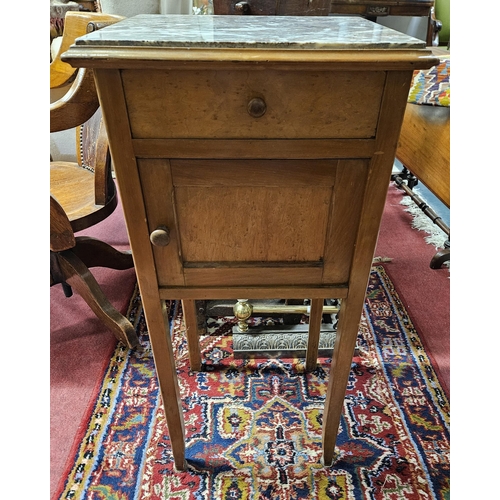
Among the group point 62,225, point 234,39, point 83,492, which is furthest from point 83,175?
point 234,39

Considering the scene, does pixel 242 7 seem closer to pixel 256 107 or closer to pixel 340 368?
pixel 256 107

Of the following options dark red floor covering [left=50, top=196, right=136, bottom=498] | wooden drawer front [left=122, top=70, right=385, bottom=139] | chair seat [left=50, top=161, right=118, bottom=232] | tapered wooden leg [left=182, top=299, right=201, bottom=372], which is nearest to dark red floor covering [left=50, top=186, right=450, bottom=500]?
dark red floor covering [left=50, top=196, right=136, bottom=498]

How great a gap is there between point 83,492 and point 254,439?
16.3 inches

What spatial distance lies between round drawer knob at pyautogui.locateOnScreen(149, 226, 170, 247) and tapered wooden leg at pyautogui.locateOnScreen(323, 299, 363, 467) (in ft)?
1.10

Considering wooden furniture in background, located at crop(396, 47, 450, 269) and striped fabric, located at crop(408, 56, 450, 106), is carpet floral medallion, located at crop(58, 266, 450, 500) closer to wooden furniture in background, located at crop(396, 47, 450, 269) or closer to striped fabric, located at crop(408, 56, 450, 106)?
wooden furniture in background, located at crop(396, 47, 450, 269)

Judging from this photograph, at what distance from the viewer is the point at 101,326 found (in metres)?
1.46

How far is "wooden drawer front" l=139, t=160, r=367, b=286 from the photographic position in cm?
63

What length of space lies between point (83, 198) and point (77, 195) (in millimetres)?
39

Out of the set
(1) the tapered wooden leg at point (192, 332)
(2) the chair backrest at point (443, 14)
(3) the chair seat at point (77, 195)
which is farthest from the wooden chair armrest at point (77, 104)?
(2) the chair backrest at point (443, 14)

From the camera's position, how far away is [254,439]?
1078 millimetres

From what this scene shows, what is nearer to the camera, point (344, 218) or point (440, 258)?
point (344, 218)

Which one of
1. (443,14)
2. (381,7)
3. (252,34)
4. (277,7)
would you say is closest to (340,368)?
(252,34)

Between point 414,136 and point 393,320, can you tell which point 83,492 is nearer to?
point 393,320

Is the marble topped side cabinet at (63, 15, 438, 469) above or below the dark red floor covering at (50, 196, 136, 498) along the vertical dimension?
above
